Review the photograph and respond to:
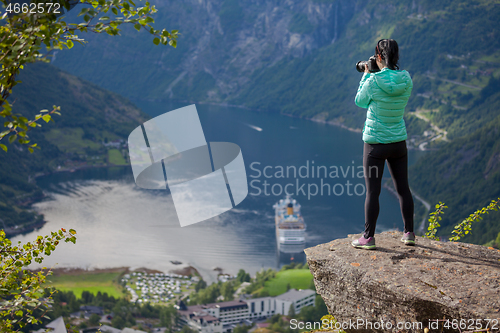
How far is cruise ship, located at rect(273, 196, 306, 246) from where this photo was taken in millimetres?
30422

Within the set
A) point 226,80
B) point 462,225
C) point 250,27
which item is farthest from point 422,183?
point 250,27

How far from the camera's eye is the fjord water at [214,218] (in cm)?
3002

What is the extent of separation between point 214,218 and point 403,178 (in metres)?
33.0

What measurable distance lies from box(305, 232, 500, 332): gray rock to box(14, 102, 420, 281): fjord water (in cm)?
2513

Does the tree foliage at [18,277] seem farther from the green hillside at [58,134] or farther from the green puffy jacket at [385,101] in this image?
the green hillside at [58,134]

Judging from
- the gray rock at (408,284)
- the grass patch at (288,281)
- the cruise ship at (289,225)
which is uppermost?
the gray rock at (408,284)

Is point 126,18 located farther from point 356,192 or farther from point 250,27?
point 250,27

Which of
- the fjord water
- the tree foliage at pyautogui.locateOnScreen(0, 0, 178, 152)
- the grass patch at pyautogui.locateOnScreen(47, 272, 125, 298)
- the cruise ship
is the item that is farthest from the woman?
the cruise ship

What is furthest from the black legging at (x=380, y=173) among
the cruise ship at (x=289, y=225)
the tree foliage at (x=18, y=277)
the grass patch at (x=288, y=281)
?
the cruise ship at (x=289, y=225)

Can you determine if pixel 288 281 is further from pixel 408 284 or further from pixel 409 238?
pixel 408 284

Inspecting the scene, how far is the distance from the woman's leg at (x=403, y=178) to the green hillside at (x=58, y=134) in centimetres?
3985

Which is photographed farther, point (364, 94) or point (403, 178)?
point (403, 178)

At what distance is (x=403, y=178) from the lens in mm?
2986

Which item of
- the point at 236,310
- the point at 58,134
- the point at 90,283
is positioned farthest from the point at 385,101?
the point at 58,134
